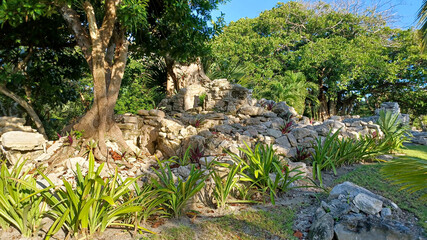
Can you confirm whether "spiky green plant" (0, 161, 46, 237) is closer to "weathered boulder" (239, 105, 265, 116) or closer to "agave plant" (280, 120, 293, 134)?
"agave plant" (280, 120, 293, 134)

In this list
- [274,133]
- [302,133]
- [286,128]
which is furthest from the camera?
[286,128]

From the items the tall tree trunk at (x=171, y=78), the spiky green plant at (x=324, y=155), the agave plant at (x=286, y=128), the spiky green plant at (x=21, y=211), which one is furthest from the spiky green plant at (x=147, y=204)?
the tall tree trunk at (x=171, y=78)

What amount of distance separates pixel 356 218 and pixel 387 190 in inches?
66.7

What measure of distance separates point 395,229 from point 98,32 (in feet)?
17.9

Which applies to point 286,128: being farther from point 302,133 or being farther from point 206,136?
point 206,136

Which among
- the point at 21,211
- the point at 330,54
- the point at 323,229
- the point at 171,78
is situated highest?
the point at 330,54

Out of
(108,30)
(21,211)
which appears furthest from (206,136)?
(21,211)

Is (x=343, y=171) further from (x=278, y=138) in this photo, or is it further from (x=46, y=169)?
(x=46, y=169)

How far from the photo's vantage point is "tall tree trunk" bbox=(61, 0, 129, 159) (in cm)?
479

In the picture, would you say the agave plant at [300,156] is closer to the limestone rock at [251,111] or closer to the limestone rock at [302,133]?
the limestone rock at [302,133]

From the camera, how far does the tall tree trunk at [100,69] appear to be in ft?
15.7

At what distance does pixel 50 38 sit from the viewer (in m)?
6.62

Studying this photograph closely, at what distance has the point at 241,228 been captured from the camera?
281cm

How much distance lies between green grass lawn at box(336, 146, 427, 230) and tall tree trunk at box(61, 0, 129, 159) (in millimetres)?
4430
